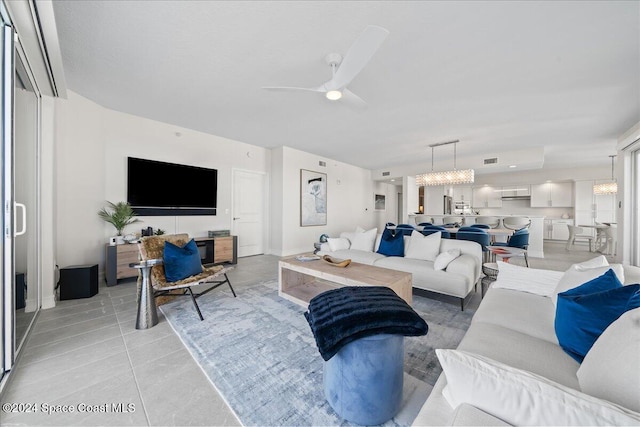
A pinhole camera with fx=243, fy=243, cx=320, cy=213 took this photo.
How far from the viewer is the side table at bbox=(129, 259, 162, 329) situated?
87.2 inches

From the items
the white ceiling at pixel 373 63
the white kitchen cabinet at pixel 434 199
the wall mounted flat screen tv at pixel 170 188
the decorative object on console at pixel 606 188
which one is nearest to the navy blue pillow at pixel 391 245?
the white ceiling at pixel 373 63

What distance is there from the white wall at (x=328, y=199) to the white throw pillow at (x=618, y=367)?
5112mm

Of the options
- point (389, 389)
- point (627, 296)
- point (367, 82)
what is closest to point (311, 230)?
point (367, 82)

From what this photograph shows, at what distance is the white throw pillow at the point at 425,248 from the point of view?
10.8 feet

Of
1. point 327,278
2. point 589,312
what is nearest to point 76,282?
point 327,278

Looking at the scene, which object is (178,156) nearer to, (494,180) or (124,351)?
(124,351)

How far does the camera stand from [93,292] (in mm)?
2984

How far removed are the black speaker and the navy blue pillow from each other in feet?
12.5

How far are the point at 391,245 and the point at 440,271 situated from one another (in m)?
0.93

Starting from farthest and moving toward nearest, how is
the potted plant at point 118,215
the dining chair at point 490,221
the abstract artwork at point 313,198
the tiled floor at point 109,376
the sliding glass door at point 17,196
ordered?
1. the abstract artwork at point 313,198
2. the dining chair at point 490,221
3. the potted plant at point 118,215
4. the sliding glass door at point 17,196
5. the tiled floor at point 109,376

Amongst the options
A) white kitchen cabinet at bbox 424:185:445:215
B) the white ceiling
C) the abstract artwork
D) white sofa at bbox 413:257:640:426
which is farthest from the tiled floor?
white kitchen cabinet at bbox 424:185:445:215

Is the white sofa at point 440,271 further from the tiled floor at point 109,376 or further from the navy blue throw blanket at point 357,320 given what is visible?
the tiled floor at point 109,376

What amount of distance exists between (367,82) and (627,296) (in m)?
2.72

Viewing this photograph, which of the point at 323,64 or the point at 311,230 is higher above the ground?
the point at 323,64
